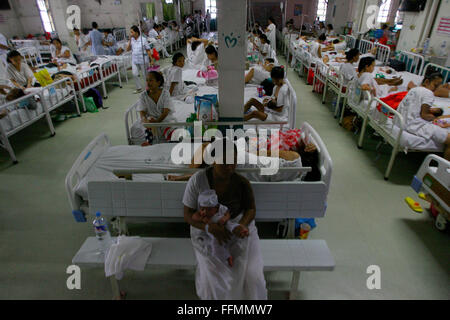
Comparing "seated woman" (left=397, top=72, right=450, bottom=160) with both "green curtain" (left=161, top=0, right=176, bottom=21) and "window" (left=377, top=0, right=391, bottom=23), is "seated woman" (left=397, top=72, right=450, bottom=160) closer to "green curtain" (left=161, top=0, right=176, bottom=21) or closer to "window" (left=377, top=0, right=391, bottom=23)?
"window" (left=377, top=0, right=391, bottom=23)

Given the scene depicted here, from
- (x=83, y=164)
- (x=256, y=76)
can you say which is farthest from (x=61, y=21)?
(x=83, y=164)

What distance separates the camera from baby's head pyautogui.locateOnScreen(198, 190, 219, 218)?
7.00 ft

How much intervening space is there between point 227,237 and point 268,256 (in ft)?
1.25

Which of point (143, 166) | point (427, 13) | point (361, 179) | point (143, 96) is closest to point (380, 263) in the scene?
point (361, 179)

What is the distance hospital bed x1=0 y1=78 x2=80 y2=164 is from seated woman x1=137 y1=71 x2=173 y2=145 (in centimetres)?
217

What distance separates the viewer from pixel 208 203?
213 cm

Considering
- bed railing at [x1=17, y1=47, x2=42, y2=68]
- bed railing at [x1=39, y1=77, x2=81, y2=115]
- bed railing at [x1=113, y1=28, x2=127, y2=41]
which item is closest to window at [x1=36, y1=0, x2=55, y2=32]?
bed railing at [x1=113, y1=28, x2=127, y2=41]

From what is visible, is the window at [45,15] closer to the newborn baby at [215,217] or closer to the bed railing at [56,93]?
the bed railing at [56,93]

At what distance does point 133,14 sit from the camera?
10641mm

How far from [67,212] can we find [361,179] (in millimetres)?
4038

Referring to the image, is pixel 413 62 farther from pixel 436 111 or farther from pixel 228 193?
pixel 228 193

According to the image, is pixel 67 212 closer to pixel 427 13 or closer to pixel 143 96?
pixel 143 96
